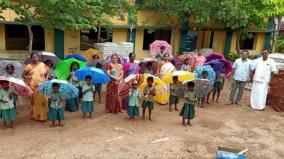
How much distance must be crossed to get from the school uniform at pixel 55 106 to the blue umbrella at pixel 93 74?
2.79ft

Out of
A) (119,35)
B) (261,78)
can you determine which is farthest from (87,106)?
(119,35)

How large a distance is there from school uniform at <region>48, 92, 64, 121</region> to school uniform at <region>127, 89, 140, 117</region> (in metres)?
1.70

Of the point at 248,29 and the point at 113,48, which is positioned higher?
the point at 248,29

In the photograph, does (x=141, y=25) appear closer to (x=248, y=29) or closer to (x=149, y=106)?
(x=248, y=29)

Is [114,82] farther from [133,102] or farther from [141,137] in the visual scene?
[141,137]

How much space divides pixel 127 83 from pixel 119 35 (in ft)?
26.3

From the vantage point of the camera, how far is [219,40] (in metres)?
19.1

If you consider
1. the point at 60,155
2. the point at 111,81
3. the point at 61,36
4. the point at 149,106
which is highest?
the point at 61,36

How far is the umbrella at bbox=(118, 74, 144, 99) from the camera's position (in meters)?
7.81

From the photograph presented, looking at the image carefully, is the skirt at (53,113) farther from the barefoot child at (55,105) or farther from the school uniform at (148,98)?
the school uniform at (148,98)

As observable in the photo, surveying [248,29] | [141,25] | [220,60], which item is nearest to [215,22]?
[248,29]

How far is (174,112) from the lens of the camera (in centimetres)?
911

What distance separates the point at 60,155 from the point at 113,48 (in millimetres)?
7978

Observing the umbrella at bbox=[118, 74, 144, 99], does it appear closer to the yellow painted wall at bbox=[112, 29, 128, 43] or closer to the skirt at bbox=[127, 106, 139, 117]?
the skirt at bbox=[127, 106, 139, 117]
